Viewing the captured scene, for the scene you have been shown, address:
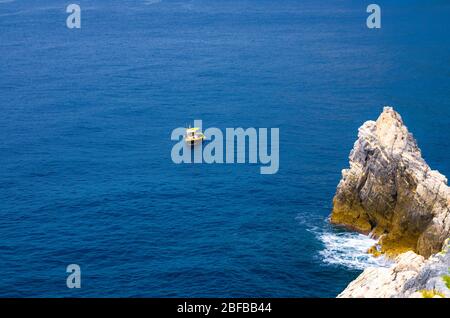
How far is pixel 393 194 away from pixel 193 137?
53128mm

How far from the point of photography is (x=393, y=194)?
334 ft

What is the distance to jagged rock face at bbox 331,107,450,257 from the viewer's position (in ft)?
311

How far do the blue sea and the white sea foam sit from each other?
0.30 m

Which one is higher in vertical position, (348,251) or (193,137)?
(193,137)

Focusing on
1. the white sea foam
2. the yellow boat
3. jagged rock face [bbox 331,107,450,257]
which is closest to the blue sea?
the white sea foam

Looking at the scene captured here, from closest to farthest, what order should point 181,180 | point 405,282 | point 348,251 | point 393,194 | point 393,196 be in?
1. point 405,282
2. point 348,251
3. point 393,194
4. point 393,196
5. point 181,180

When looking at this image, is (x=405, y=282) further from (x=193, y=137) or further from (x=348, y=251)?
(x=193, y=137)

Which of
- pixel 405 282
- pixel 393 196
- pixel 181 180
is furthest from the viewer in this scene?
pixel 181 180

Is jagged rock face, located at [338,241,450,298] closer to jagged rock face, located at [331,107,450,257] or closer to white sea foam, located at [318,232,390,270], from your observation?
jagged rock face, located at [331,107,450,257]

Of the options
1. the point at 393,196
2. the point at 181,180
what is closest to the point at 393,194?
the point at 393,196

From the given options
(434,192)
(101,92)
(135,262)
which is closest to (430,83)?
(101,92)

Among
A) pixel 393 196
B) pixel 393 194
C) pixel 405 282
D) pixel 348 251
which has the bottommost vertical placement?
pixel 348 251
